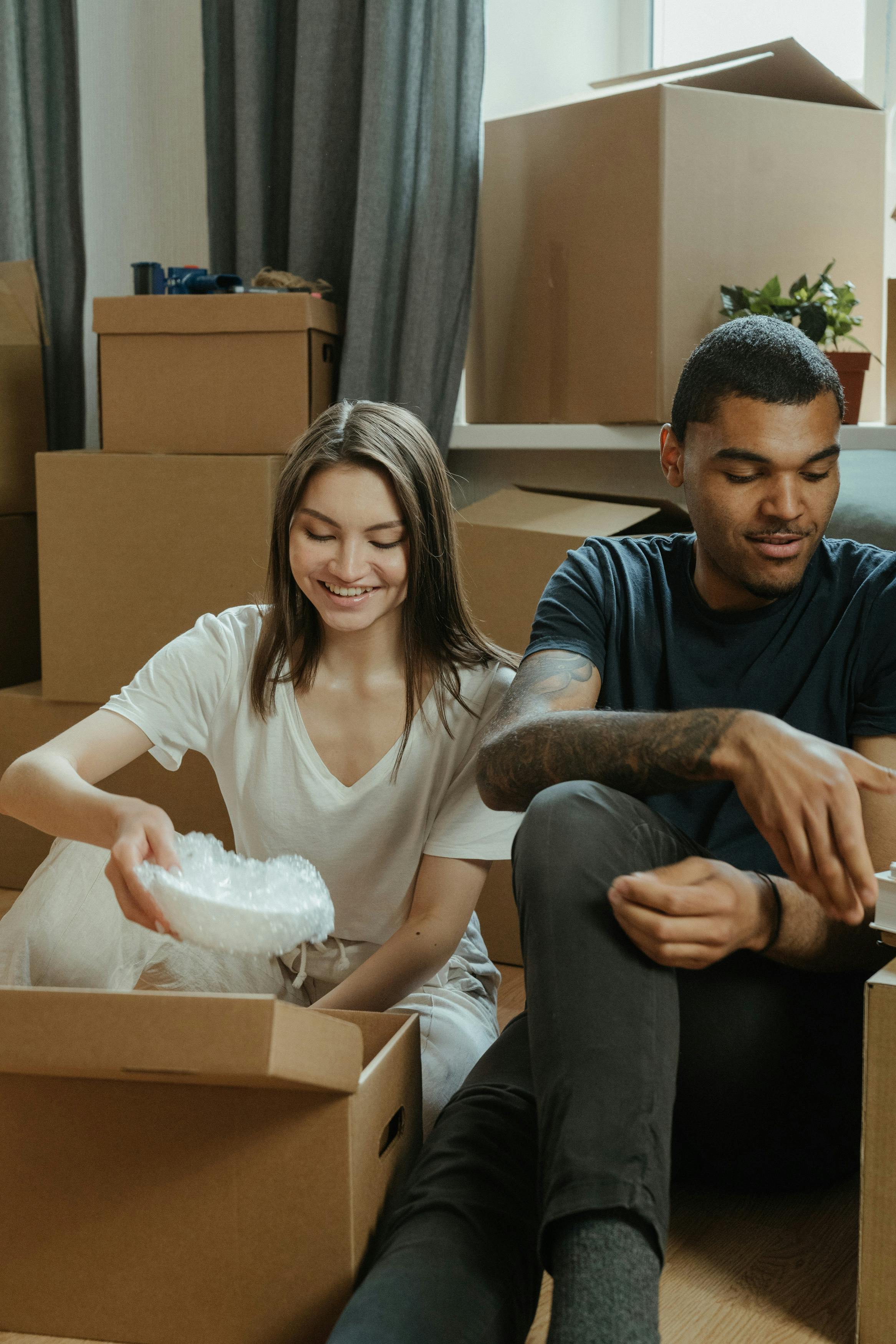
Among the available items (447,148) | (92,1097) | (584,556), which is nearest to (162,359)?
(447,148)

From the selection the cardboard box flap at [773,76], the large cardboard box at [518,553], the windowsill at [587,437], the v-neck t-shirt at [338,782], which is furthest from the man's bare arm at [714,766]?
the cardboard box flap at [773,76]

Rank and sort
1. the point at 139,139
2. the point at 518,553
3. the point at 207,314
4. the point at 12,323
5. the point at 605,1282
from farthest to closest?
1. the point at 139,139
2. the point at 12,323
3. the point at 207,314
4. the point at 518,553
5. the point at 605,1282

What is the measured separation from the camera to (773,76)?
1.81m

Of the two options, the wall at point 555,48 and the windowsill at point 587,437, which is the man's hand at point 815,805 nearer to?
the windowsill at point 587,437

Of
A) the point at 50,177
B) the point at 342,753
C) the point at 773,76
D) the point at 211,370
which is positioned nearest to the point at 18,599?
the point at 211,370

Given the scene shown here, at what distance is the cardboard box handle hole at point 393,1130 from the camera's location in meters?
0.91

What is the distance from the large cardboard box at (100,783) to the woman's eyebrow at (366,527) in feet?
2.65

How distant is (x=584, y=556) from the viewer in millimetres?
1192

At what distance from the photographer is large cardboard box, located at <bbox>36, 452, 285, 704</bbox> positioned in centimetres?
187

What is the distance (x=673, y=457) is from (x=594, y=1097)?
2.08 ft

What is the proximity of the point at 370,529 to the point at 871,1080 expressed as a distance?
665mm

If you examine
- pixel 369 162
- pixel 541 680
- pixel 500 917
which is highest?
pixel 369 162

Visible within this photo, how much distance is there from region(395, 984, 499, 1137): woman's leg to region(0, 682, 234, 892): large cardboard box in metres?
0.78

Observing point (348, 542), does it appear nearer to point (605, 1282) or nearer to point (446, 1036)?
point (446, 1036)
